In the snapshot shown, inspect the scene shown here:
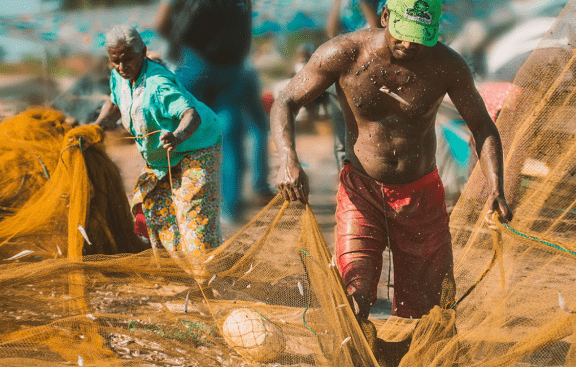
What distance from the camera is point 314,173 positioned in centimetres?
915

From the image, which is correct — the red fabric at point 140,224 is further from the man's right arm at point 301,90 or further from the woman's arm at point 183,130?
the man's right arm at point 301,90

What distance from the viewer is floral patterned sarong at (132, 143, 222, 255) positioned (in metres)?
3.62

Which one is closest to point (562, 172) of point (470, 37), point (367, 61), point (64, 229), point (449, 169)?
point (367, 61)

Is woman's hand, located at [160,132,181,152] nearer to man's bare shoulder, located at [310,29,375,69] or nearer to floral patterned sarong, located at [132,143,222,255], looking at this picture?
floral patterned sarong, located at [132,143,222,255]

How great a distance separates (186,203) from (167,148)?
1.47ft

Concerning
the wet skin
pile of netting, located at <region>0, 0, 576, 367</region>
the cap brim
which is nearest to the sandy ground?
pile of netting, located at <region>0, 0, 576, 367</region>

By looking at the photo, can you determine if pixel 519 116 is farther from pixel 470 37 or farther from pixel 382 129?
pixel 470 37

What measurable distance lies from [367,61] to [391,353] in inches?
53.4

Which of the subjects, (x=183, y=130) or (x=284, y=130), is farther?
(x=183, y=130)

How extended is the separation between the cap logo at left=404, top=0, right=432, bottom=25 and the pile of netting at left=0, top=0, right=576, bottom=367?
3.18ft

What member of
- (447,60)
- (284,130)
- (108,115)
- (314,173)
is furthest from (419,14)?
(314,173)

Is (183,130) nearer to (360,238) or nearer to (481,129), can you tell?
(360,238)

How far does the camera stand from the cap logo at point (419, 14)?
7.80ft

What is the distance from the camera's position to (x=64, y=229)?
3807mm
